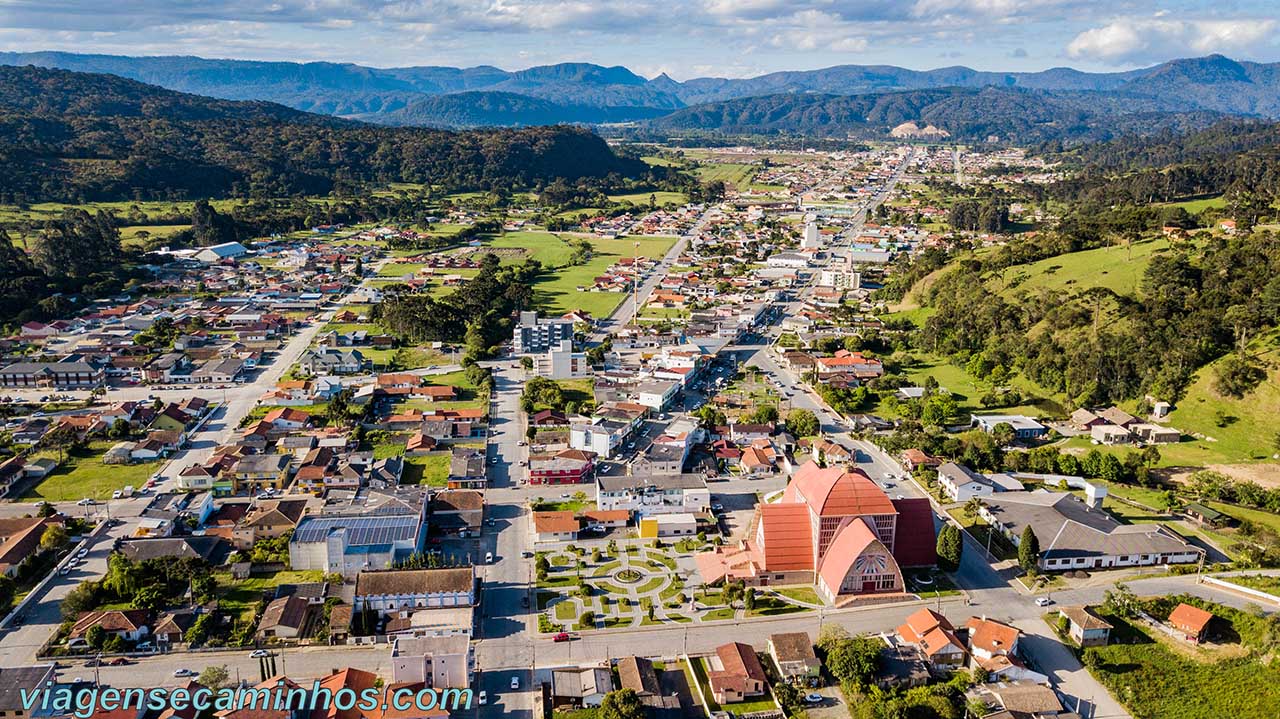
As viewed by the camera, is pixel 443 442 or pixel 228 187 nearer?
pixel 443 442

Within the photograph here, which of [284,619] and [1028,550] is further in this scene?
[1028,550]

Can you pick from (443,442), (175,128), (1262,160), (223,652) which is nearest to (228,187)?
(175,128)

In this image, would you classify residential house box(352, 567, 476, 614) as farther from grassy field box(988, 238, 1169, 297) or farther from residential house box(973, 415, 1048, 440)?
grassy field box(988, 238, 1169, 297)

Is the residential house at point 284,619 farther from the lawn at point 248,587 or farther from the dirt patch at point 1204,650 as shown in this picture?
the dirt patch at point 1204,650

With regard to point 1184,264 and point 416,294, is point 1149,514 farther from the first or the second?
point 416,294

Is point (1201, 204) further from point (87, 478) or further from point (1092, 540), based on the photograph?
point (87, 478)

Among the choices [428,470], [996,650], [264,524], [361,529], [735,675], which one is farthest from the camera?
[428,470]

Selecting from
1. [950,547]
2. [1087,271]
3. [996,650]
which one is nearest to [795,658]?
[996,650]


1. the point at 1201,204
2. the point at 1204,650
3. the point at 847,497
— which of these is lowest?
the point at 1204,650
